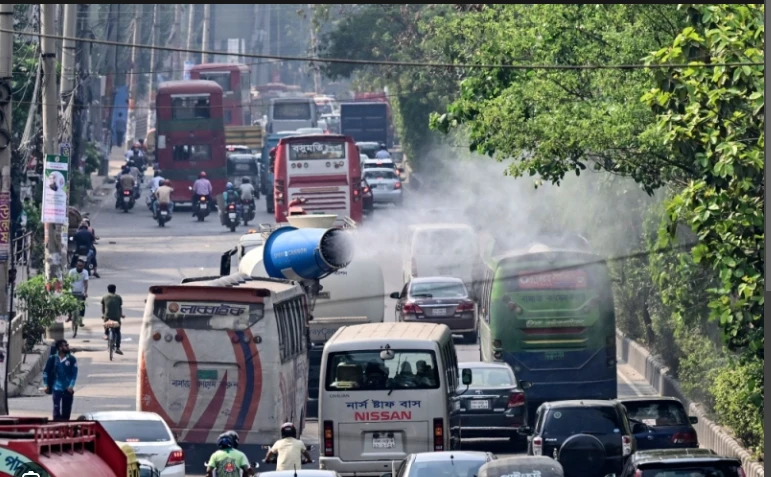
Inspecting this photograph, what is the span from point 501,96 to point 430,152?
4274cm

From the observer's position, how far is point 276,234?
99.2ft

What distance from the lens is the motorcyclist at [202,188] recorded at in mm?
59094

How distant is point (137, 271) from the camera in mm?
48469

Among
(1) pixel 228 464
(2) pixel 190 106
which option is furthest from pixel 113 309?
(2) pixel 190 106

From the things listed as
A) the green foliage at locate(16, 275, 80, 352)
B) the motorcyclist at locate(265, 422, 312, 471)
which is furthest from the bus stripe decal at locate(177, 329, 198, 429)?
the green foliage at locate(16, 275, 80, 352)

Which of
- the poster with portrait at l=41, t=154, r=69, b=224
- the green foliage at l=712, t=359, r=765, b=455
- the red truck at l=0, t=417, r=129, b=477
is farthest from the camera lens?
the poster with portrait at l=41, t=154, r=69, b=224

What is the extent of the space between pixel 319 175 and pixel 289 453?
32.1 meters

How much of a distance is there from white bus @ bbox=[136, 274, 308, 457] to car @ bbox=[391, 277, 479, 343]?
13834 millimetres

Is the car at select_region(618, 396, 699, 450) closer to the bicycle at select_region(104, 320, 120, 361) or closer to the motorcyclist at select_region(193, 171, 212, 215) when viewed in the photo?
the bicycle at select_region(104, 320, 120, 361)

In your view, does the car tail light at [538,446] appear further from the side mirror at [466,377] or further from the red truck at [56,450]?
the red truck at [56,450]

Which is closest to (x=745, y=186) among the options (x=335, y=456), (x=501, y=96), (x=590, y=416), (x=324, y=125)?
(x=590, y=416)

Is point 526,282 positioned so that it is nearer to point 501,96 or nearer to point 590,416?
point 501,96

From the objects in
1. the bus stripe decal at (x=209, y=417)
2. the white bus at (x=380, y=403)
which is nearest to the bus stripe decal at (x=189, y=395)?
the bus stripe decal at (x=209, y=417)

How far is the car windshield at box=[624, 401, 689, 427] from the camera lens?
24375mm
